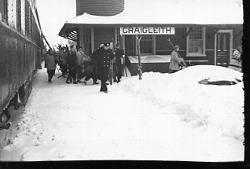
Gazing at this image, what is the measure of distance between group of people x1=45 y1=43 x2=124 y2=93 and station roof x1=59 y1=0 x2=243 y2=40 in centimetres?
24

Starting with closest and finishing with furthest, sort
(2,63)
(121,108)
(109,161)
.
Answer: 1. (2,63)
2. (109,161)
3. (121,108)

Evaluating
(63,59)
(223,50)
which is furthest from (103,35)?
(223,50)

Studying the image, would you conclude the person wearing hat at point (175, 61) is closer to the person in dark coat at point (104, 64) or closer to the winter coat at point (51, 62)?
the person in dark coat at point (104, 64)

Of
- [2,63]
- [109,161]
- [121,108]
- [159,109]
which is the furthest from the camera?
[159,109]

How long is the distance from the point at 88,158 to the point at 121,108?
795 millimetres

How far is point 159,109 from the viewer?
4070 mm

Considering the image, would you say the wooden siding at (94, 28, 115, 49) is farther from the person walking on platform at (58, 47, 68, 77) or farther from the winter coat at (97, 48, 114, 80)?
the person walking on platform at (58, 47, 68, 77)

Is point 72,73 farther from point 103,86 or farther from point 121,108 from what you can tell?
point 121,108

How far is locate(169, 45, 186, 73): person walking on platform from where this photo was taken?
363cm

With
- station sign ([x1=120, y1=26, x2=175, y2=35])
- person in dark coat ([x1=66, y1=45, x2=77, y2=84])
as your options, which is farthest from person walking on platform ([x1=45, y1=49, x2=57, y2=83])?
station sign ([x1=120, y1=26, x2=175, y2=35])

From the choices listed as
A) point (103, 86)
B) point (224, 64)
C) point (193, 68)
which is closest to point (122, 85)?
point (103, 86)

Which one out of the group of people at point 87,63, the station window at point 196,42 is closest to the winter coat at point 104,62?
the group of people at point 87,63

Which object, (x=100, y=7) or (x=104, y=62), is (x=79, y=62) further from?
(x=100, y=7)

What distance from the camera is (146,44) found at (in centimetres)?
372
